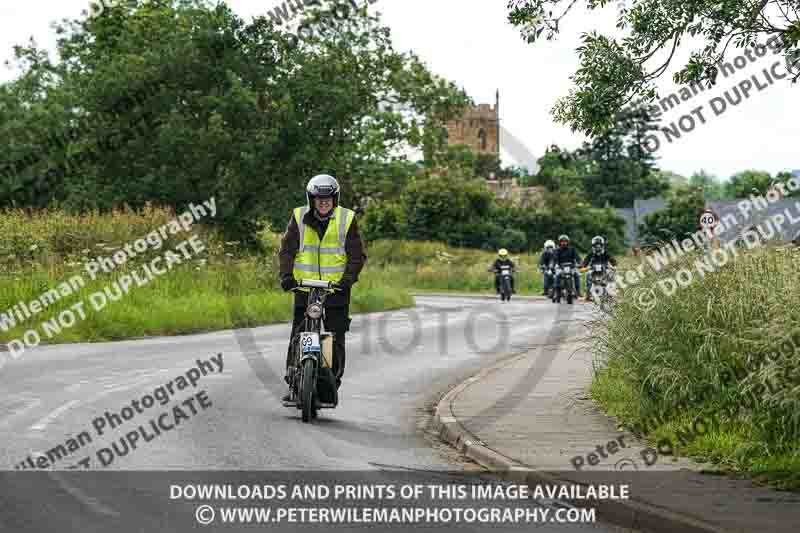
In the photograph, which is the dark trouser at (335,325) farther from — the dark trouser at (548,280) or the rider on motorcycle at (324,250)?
the dark trouser at (548,280)

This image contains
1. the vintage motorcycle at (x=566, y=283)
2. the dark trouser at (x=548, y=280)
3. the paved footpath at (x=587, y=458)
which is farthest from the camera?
the dark trouser at (x=548, y=280)

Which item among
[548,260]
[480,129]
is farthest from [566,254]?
[480,129]

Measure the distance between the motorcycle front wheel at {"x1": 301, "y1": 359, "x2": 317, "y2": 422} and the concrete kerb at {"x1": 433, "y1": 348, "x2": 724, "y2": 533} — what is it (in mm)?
1173

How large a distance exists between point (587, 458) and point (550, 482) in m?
1.05

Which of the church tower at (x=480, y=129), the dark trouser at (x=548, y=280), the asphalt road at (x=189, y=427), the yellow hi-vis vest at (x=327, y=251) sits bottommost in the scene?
the asphalt road at (x=189, y=427)

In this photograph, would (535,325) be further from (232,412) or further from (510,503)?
(510,503)

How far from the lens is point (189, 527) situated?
7605 millimetres

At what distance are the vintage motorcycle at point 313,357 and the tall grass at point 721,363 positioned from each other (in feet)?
8.85

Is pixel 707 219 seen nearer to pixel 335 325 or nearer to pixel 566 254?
pixel 335 325

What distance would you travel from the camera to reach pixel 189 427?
1193 cm

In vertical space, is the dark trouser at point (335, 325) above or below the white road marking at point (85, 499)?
above

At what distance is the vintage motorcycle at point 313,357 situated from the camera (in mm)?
12070

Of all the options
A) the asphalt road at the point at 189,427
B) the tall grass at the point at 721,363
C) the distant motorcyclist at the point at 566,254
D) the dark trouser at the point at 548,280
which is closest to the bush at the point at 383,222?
the dark trouser at the point at 548,280

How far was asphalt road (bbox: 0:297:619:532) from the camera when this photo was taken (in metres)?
8.38
